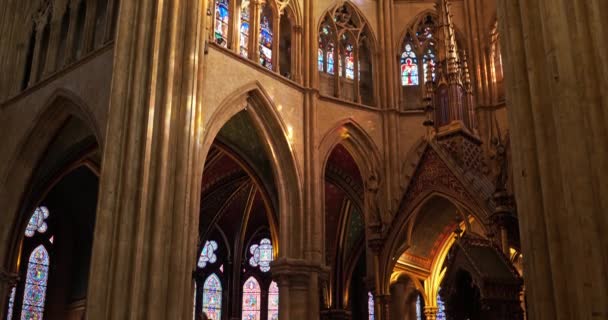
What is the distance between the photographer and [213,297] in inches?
932

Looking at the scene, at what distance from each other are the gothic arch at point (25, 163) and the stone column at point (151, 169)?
3836 mm

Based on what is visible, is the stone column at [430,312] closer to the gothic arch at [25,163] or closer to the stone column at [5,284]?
the gothic arch at [25,163]

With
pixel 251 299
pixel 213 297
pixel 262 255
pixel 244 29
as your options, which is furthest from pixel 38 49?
pixel 251 299

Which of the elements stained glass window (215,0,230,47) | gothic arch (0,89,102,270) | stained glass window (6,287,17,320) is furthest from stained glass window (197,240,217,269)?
stained glass window (215,0,230,47)

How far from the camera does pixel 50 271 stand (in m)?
21.8

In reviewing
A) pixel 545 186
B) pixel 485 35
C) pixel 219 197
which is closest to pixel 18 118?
pixel 219 197

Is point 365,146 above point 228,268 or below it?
above

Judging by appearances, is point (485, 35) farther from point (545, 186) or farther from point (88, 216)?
point (545, 186)

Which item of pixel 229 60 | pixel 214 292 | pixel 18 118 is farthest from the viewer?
pixel 214 292

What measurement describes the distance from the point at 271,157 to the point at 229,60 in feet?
7.83

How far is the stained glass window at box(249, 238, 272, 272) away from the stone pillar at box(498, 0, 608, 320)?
666 inches

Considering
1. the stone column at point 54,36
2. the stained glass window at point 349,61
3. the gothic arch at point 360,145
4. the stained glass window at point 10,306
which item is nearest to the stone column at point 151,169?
the stone column at point 54,36

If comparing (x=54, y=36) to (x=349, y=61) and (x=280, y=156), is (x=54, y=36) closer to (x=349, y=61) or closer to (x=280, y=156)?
(x=280, y=156)

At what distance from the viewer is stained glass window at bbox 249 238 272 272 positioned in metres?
24.0
